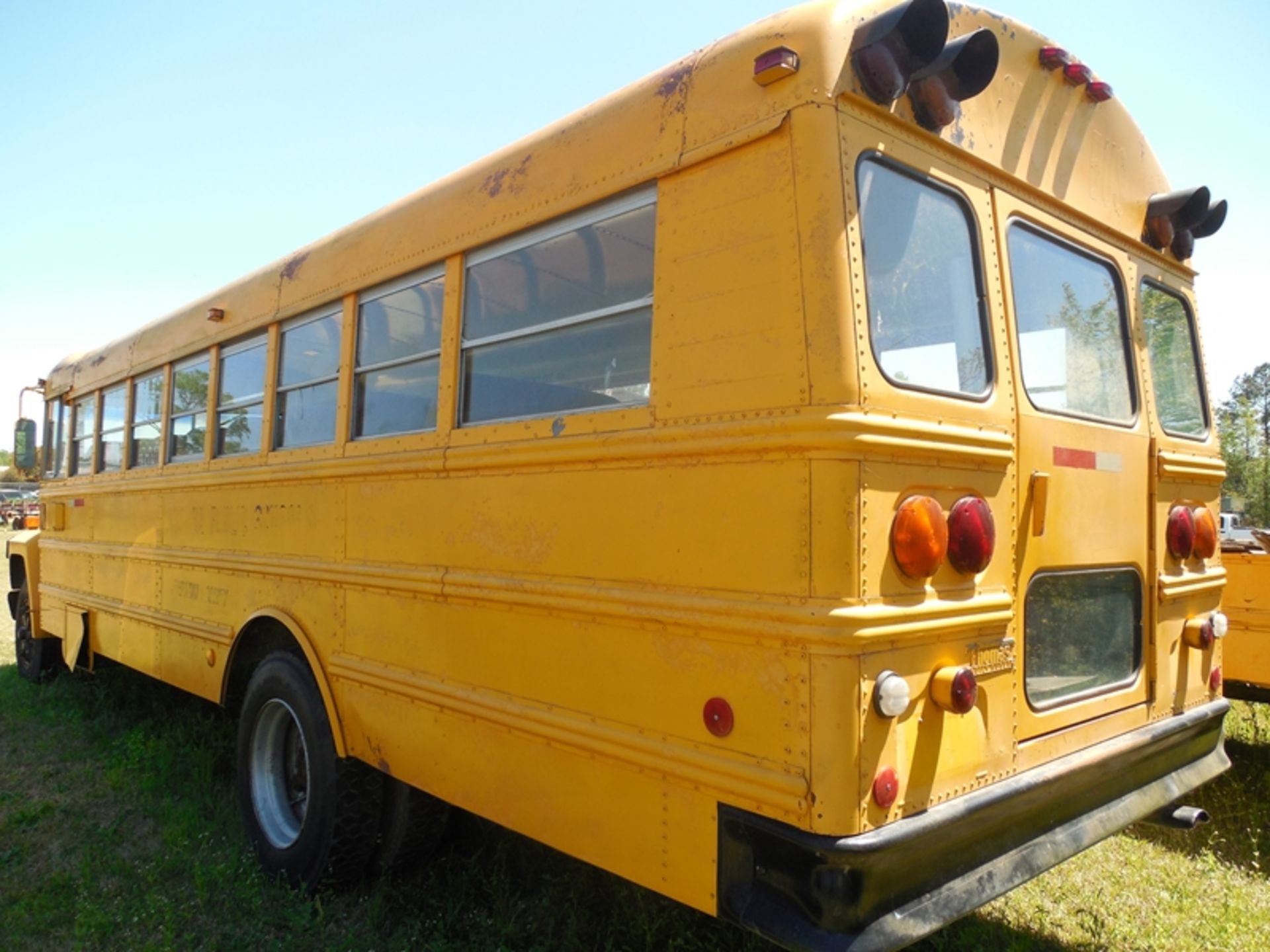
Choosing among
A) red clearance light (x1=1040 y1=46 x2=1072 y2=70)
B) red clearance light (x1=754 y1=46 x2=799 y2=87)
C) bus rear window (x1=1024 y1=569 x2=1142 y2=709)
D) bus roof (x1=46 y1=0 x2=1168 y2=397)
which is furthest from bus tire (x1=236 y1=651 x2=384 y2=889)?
red clearance light (x1=1040 y1=46 x2=1072 y2=70)

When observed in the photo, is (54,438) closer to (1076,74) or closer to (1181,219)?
(1076,74)

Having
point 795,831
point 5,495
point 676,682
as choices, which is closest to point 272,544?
point 676,682

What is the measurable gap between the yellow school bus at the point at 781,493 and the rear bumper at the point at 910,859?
0.03ft

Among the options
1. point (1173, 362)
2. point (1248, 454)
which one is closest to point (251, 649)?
point (1173, 362)

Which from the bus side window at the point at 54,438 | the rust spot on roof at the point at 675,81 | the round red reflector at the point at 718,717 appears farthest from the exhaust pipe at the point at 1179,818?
the bus side window at the point at 54,438

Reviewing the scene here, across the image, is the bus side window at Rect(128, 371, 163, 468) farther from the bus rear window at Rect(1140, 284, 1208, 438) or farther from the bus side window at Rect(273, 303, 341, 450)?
the bus rear window at Rect(1140, 284, 1208, 438)

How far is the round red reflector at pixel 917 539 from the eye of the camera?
1.99m

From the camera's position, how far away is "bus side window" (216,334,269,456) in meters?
4.13

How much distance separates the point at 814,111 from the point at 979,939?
104 inches

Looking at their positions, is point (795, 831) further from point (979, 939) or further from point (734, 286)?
point (979, 939)

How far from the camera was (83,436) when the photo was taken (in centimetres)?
626

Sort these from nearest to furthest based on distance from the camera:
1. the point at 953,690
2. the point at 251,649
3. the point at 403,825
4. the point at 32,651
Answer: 1. the point at 953,690
2. the point at 403,825
3. the point at 251,649
4. the point at 32,651

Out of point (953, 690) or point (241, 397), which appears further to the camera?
point (241, 397)

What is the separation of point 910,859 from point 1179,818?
157 cm
